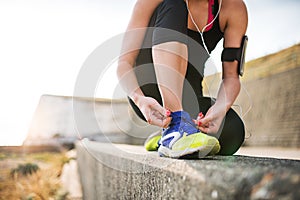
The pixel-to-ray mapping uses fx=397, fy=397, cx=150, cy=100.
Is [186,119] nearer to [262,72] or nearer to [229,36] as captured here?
[229,36]

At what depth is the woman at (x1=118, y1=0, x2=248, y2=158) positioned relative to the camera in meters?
1.01

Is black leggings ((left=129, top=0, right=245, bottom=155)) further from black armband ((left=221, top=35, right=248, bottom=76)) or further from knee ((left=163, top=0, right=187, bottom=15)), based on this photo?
black armband ((left=221, top=35, right=248, bottom=76))

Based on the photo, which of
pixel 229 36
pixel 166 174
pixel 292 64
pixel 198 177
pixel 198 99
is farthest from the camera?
pixel 292 64

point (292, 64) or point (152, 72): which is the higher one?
point (152, 72)

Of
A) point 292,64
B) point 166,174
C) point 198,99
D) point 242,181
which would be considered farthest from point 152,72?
point 292,64

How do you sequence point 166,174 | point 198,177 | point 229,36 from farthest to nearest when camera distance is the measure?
point 229,36
point 166,174
point 198,177

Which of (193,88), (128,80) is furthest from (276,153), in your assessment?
(128,80)

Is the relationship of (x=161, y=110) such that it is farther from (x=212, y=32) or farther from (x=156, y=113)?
(x=212, y=32)

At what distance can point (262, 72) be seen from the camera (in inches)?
204

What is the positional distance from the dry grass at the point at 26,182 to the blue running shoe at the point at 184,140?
2.33m

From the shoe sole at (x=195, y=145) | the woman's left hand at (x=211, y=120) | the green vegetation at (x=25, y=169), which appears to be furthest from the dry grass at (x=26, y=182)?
the shoe sole at (x=195, y=145)

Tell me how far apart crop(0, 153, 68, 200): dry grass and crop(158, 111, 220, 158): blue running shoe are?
2.33 metres

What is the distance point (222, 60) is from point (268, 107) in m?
3.75

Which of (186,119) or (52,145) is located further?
(52,145)
